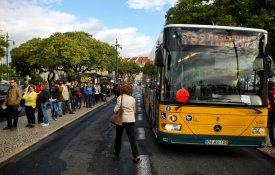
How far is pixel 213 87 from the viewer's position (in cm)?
769

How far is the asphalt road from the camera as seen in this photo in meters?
6.59

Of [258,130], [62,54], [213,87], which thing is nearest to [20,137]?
[213,87]

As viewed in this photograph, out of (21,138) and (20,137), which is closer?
(21,138)

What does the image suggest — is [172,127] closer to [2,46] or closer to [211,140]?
[211,140]

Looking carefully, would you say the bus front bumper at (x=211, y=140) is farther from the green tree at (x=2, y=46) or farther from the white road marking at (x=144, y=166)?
the green tree at (x=2, y=46)

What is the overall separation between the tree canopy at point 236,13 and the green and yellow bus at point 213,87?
11243mm

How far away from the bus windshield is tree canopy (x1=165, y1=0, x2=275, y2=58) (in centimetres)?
1121

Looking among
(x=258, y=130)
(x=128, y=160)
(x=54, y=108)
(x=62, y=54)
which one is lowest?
(x=128, y=160)

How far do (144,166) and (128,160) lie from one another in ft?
2.01

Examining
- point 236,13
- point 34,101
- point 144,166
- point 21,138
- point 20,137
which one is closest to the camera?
point 144,166

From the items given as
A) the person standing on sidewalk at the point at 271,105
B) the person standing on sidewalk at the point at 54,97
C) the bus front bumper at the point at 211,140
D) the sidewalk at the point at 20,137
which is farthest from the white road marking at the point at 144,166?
the person standing on sidewalk at the point at 54,97

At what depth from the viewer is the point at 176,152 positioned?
841cm

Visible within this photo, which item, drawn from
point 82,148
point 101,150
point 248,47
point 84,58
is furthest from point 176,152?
point 84,58

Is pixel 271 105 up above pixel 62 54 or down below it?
below
